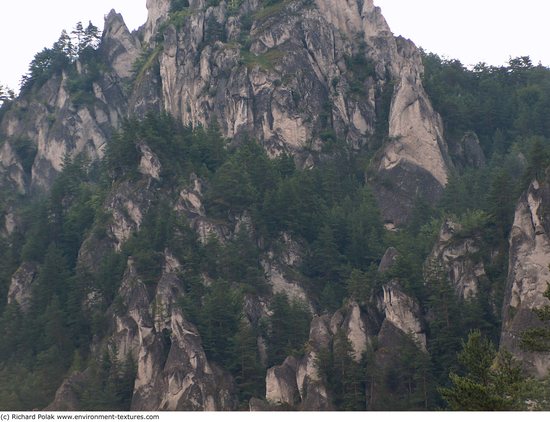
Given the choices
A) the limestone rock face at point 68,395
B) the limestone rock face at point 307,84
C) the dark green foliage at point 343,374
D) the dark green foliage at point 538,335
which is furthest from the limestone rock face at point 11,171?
the dark green foliage at point 538,335

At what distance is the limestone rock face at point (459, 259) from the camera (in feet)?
301

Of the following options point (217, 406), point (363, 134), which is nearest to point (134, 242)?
point (217, 406)

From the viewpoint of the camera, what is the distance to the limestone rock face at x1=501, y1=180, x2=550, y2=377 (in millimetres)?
80375

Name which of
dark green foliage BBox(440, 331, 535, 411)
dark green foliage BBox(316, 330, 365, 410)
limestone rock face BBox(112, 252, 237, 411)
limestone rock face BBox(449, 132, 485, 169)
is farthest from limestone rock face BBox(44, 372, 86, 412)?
limestone rock face BBox(449, 132, 485, 169)

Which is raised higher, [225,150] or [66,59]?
[66,59]

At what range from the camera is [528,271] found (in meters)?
84.8

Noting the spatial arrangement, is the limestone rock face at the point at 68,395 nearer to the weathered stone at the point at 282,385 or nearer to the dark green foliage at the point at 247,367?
the dark green foliage at the point at 247,367

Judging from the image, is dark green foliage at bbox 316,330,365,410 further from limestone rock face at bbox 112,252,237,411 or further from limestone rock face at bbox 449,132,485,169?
limestone rock face at bbox 449,132,485,169

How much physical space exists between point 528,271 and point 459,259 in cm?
975

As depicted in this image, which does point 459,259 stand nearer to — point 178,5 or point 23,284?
point 23,284

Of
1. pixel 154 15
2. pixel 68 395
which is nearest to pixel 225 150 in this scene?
pixel 68 395

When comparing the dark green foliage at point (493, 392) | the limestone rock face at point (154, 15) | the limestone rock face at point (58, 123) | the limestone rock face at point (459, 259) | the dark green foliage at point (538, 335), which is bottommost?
the dark green foliage at point (493, 392)

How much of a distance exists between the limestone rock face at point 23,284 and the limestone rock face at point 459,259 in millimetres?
39302

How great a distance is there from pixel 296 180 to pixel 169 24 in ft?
105
